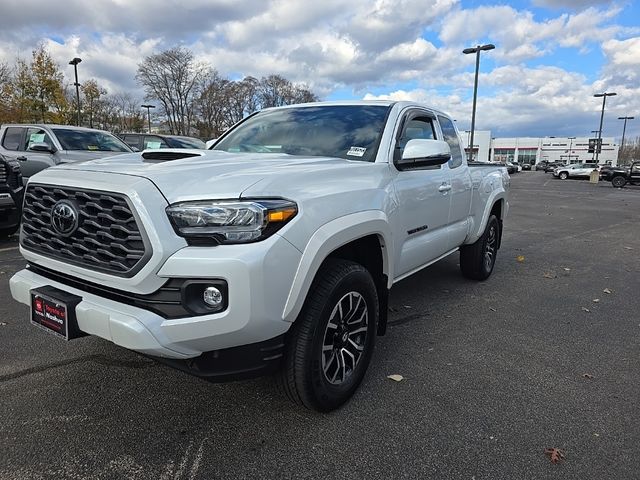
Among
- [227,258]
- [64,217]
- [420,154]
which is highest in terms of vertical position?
[420,154]

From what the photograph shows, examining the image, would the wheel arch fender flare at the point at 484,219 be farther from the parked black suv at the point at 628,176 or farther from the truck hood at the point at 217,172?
the parked black suv at the point at 628,176

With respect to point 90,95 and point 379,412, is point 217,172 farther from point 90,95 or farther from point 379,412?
point 90,95

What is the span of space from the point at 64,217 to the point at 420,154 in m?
2.16

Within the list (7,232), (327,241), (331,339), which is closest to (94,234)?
(327,241)

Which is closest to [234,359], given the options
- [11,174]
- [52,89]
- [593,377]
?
[593,377]

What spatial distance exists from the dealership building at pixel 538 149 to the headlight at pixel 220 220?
103 m

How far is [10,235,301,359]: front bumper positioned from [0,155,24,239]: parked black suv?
5482mm

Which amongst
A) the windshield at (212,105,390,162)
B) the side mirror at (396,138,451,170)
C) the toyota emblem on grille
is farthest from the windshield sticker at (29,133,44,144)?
the side mirror at (396,138,451,170)

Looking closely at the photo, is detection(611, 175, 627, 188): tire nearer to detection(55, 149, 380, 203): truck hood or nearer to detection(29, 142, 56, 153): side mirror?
detection(29, 142, 56, 153): side mirror

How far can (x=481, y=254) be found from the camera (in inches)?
211

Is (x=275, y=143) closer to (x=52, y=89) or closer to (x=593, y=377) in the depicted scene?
(x=593, y=377)

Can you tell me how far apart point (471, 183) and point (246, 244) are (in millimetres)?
3309

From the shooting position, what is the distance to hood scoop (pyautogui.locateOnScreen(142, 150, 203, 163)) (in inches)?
110

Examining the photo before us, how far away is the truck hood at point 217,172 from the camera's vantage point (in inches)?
84.0
